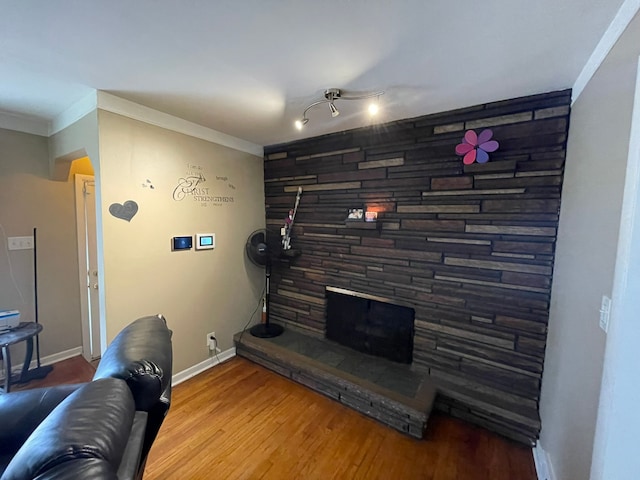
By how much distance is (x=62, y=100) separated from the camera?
200 centimetres

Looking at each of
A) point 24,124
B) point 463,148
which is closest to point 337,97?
point 463,148

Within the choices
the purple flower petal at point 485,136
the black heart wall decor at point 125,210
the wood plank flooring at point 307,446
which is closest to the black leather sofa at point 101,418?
the wood plank flooring at point 307,446

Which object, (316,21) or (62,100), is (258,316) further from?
(316,21)

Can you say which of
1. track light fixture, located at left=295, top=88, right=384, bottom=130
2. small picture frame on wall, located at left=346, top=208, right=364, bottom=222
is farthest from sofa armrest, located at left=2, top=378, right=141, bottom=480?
small picture frame on wall, located at left=346, top=208, right=364, bottom=222

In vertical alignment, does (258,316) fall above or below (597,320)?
below

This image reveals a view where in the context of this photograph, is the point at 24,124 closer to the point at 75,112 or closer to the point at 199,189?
the point at 75,112

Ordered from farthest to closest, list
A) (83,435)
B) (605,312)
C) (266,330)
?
(266,330) < (605,312) < (83,435)

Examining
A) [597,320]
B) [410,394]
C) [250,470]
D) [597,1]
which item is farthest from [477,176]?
[250,470]

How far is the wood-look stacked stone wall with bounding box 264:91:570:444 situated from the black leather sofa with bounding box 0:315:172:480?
6.01ft

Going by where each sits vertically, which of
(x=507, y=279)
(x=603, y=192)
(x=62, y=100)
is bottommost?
(x=507, y=279)

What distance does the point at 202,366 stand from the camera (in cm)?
263

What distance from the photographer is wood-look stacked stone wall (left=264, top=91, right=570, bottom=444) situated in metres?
1.78

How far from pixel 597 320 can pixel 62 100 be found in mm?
3531

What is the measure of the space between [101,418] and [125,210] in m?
1.72
